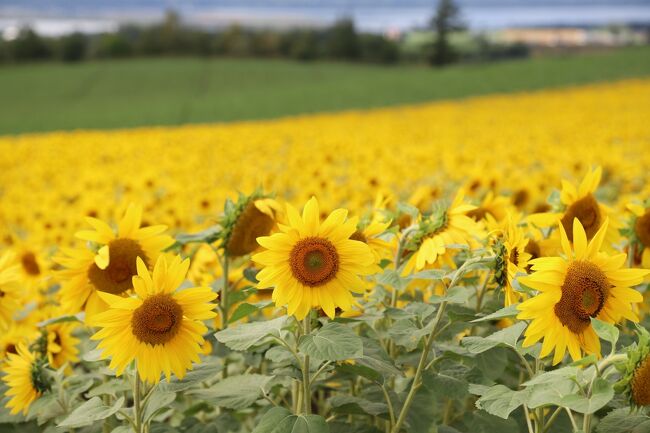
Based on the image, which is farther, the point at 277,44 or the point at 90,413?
the point at 277,44

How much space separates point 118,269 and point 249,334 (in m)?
0.54

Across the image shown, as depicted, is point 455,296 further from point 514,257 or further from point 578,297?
point 578,297

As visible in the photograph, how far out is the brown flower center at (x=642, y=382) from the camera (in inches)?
50.9

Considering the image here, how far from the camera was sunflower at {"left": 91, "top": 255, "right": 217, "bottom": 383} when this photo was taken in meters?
1.64

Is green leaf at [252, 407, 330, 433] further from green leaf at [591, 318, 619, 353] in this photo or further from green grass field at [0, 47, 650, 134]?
green grass field at [0, 47, 650, 134]

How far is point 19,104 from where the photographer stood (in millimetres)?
44250

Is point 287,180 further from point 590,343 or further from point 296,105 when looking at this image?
point 296,105

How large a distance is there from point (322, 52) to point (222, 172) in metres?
61.3

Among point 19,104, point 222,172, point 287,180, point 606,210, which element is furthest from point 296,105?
point 606,210

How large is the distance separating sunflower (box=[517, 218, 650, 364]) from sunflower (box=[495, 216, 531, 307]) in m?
0.15

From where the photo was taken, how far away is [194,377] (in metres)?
1.82

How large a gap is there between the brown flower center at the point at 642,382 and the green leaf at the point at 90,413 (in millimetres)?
1103

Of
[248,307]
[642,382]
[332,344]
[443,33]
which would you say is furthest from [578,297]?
[443,33]

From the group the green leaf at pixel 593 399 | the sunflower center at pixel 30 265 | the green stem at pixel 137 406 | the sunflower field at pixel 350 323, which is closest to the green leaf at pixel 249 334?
the sunflower field at pixel 350 323
